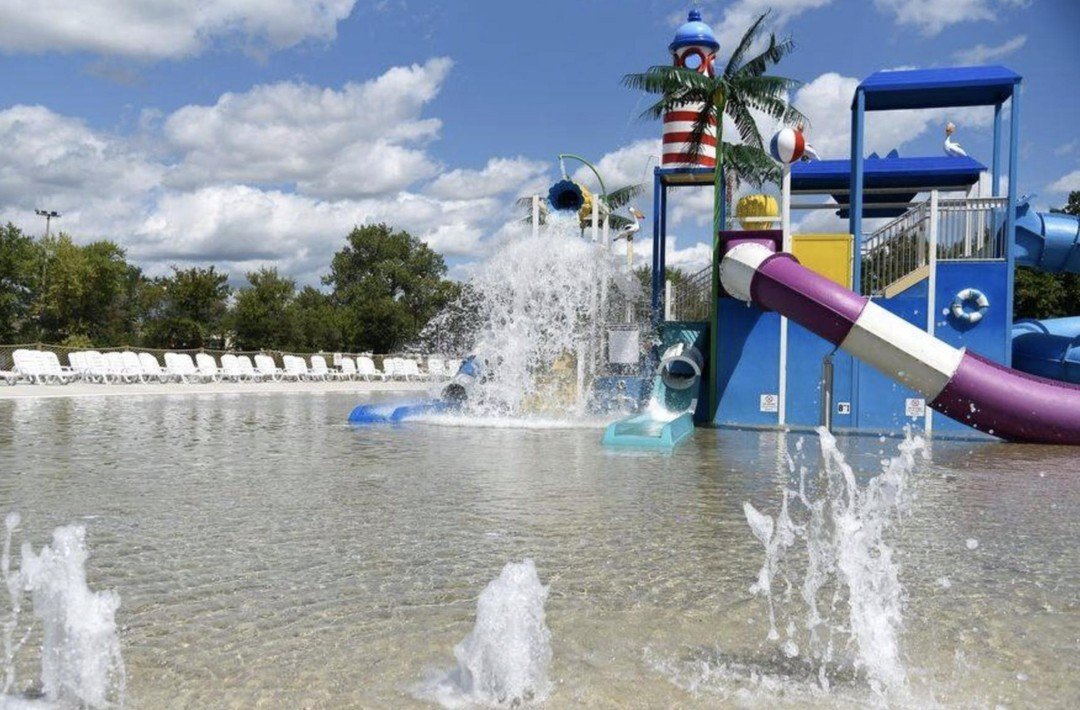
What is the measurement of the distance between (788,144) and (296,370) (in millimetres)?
20972

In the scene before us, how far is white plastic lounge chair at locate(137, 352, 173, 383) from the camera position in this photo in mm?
25422

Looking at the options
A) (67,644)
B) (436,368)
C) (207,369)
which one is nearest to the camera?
(67,644)

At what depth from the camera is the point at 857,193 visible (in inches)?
585

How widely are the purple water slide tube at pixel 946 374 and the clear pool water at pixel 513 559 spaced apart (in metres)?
1.82

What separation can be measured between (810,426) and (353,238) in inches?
2016

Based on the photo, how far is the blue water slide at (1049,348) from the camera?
14844 mm

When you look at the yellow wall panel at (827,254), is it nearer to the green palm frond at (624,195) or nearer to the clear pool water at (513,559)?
the clear pool water at (513,559)

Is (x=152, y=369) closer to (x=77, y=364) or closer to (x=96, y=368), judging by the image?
(x=96, y=368)

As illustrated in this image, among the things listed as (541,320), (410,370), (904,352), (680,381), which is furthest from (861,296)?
(410,370)

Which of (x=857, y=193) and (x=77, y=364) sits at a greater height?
(x=857, y=193)

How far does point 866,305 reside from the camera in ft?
39.6

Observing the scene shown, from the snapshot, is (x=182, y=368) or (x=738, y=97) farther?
(x=182, y=368)

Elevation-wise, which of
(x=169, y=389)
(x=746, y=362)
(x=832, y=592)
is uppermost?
(x=746, y=362)

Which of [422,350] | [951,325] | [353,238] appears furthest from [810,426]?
[353,238]
